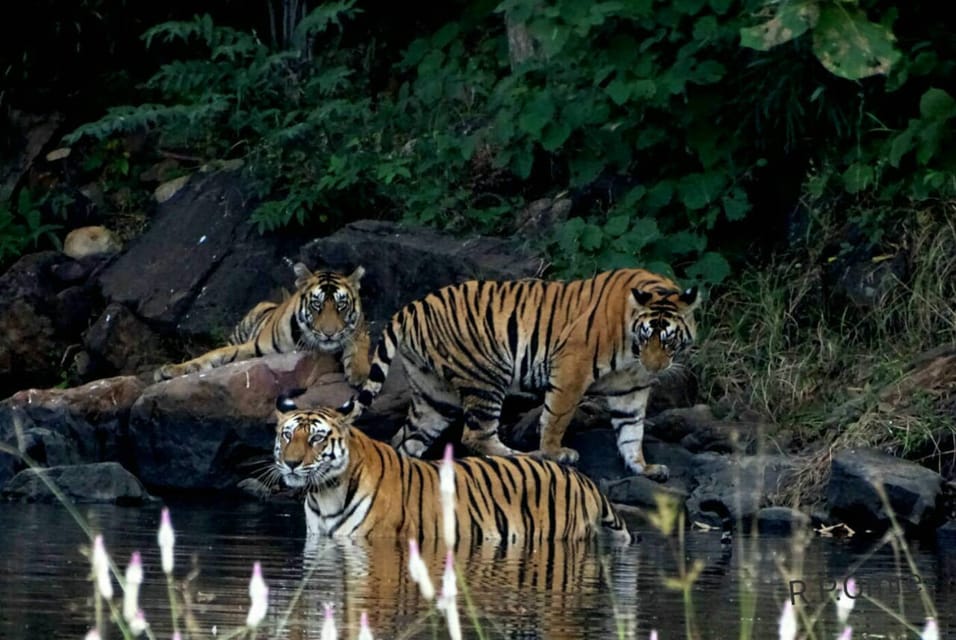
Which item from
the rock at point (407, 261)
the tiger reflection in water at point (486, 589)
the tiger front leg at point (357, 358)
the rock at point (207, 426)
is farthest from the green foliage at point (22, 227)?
the tiger reflection in water at point (486, 589)

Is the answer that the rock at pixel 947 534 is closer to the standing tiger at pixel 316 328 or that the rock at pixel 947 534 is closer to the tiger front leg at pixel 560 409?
the tiger front leg at pixel 560 409

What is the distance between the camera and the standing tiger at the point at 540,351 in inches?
427

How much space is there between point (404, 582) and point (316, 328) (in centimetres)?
512

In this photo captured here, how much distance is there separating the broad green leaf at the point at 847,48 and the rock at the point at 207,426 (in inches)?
136

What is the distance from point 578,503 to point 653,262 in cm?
350

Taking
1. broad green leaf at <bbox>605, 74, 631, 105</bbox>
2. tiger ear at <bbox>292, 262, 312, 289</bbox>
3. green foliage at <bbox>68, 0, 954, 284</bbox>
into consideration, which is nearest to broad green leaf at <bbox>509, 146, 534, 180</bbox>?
green foliage at <bbox>68, 0, 954, 284</bbox>

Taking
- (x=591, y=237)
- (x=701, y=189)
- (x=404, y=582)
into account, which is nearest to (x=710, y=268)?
(x=701, y=189)

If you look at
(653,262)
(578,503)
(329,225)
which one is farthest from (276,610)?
(329,225)

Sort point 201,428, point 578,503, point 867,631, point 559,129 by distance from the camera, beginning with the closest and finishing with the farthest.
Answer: point 867,631 → point 578,503 → point 201,428 → point 559,129

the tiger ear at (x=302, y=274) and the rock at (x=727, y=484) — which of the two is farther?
the tiger ear at (x=302, y=274)

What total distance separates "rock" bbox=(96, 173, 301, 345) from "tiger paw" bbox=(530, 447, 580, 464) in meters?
3.68

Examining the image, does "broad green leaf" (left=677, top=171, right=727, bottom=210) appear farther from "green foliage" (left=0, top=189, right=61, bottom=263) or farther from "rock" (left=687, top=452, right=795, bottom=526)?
"green foliage" (left=0, top=189, right=61, bottom=263)

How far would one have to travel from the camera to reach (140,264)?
579 inches

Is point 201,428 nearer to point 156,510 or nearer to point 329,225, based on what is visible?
point 156,510
